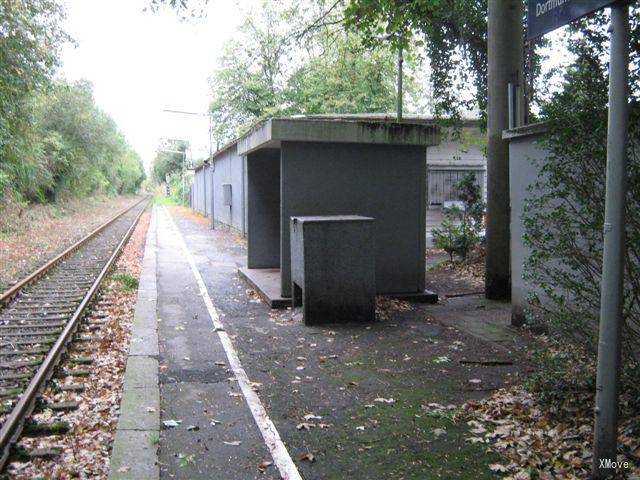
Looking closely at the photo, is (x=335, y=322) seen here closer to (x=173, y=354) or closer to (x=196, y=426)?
(x=173, y=354)

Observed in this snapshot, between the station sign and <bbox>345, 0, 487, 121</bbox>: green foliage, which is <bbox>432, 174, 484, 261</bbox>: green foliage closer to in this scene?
<bbox>345, 0, 487, 121</bbox>: green foliage

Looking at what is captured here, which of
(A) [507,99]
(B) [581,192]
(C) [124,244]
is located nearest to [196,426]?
(B) [581,192]

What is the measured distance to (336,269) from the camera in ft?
26.9

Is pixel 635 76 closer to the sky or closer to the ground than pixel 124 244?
closer to the sky

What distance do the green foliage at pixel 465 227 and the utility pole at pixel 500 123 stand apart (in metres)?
3.71

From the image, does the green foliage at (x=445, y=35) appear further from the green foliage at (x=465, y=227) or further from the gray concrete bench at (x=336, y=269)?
the gray concrete bench at (x=336, y=269)

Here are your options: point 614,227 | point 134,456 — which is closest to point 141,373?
point 134,456

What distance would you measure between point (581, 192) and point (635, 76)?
927 millimetres

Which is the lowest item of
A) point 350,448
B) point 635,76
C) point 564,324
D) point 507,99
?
point 350,448

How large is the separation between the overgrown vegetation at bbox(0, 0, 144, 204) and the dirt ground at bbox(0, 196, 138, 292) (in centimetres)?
108

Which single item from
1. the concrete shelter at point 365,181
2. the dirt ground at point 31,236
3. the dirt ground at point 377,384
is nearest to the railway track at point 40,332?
the dirt ground at point 31,236

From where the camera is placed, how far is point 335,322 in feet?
27.2

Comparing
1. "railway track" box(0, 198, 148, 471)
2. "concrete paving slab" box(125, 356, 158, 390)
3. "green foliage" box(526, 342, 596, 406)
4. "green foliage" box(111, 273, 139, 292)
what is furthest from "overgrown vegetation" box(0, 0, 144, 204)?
"green foliage" box(526, 342, 596, 406)

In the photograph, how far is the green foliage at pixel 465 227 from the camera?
45.2 feet
